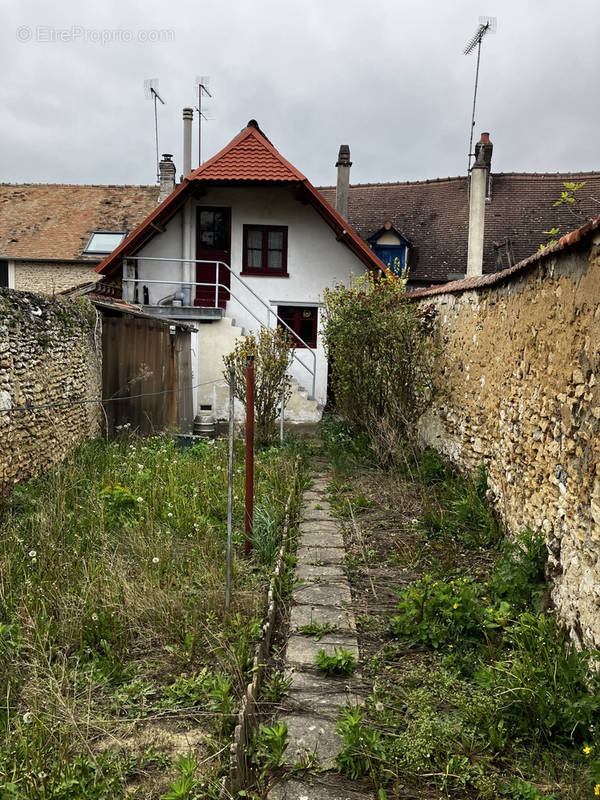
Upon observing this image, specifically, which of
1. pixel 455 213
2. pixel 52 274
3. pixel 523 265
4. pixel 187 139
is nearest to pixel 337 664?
pixel 523 265

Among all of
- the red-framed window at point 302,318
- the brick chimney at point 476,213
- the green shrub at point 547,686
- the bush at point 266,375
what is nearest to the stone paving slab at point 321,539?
the green shrub at point 547,686

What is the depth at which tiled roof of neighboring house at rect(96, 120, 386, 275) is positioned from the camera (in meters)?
13.7

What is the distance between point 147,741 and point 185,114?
56.7 feet

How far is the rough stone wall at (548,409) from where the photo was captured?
359cm

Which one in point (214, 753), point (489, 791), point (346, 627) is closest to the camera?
point (489, 791)

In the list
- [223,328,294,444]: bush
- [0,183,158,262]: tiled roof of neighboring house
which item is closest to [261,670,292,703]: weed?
[223,328,294,444]: bush

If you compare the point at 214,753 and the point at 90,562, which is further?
the point at 90,562

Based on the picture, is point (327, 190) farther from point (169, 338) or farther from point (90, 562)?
point (90, 562)

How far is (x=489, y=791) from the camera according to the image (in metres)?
2.72

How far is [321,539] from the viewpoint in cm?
614

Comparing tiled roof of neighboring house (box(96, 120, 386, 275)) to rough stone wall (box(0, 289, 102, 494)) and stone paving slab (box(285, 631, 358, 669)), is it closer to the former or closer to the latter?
rough stone wall (box(0, 289, 102, 494))

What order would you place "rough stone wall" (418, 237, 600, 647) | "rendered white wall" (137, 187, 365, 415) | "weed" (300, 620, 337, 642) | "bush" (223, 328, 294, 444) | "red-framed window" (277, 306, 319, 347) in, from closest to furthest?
"rough stone wall" (418, 237, 600, 647) < "weed" (300, 620, 337, 642) < "bush" (223, 328, 294, 444) < "rendered white wall" (137, 187, 365, 415) < "red-framed window" (277, 306, 319, 347)

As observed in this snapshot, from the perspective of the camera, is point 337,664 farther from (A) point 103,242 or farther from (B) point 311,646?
(A) point 103,242

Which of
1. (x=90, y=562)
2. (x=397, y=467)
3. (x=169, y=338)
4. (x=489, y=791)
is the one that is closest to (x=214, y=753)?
(x=489, y=791)
